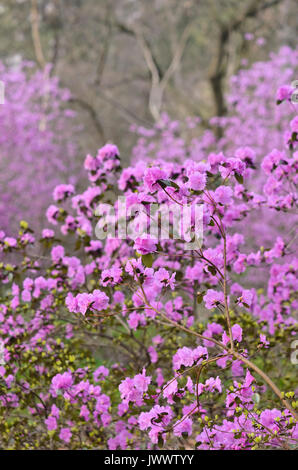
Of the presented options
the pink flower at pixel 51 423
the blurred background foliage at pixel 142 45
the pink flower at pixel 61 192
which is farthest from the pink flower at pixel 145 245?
the blurred background foliage at pixel 142 45

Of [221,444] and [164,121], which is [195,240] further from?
[164,121]

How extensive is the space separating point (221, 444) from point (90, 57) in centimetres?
1535

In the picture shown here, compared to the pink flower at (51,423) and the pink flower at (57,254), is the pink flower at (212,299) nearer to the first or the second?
the pink flower at (57,254)

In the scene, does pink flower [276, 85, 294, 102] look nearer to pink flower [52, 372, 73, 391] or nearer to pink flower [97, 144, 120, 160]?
pink flower [97, 144, 120, 160]

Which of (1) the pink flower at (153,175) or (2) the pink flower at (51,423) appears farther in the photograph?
(2) the pink flower at (51,423)

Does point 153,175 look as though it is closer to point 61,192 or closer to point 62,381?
point 62,381

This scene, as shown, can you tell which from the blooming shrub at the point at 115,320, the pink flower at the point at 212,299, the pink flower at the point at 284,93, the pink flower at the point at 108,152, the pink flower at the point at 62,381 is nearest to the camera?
the pink flower at the point at 212,299

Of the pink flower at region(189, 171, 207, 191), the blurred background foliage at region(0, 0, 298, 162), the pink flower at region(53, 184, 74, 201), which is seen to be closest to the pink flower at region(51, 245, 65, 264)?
the pink flower at region(53, 184, 74, 201)

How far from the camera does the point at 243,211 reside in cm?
329

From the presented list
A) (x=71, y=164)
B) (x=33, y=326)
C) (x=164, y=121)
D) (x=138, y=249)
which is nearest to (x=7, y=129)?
(x=71, y=164)

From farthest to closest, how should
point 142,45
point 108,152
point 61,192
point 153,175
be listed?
point 142,45 → point 61,192 → point 108,152 → point 153,175

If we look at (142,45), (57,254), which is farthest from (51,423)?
(142,45)

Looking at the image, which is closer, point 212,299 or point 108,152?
point 212,299

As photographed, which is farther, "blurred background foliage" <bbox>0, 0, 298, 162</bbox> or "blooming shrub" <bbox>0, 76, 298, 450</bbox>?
"blurred background foliage" <bbox>0, 0, 298, 162</bbox>
